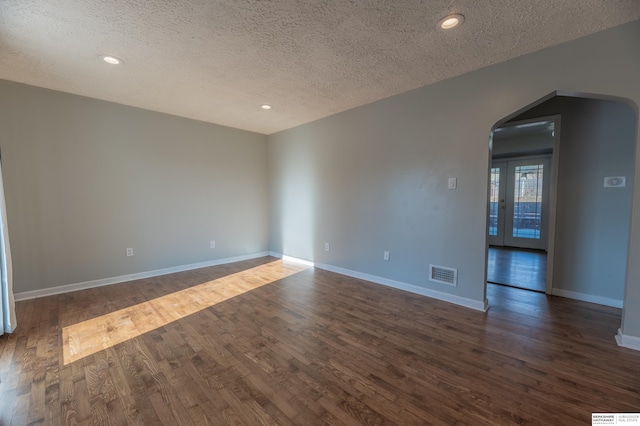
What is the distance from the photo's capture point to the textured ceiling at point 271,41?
1714mm

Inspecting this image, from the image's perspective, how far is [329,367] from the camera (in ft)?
5.90

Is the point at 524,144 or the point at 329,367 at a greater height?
the point at 524,144

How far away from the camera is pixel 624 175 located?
2.66 meters

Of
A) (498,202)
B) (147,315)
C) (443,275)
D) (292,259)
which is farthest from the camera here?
(498,202)

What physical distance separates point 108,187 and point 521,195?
8.15 metres

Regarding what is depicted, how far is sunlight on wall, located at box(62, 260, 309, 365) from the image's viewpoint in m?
2.10

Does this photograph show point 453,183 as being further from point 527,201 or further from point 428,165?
point 527,201

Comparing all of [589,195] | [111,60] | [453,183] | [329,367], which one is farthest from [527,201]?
[111,60]

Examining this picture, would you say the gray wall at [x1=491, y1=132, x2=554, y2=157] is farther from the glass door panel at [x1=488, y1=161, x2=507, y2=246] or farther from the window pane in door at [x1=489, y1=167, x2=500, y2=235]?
the window pane in door at [x1=489, y1=167, x2=500, y2=235]

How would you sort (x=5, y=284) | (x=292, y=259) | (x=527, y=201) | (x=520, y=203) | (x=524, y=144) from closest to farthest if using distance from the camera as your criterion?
(x=5, y=284) < (x=292, y=259) < (x=524, y=144) < (x=527, y=201) < (x=520, y=203)

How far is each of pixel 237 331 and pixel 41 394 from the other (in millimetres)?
1219

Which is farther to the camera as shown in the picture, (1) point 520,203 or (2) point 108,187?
(1) point 520,203

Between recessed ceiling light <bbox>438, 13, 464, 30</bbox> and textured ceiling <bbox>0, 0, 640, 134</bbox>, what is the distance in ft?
0.16

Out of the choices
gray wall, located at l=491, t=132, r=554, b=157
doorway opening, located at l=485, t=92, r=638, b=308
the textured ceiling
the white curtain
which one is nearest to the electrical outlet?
doorway opening, located at l=485, t=92, r=638, b=308
